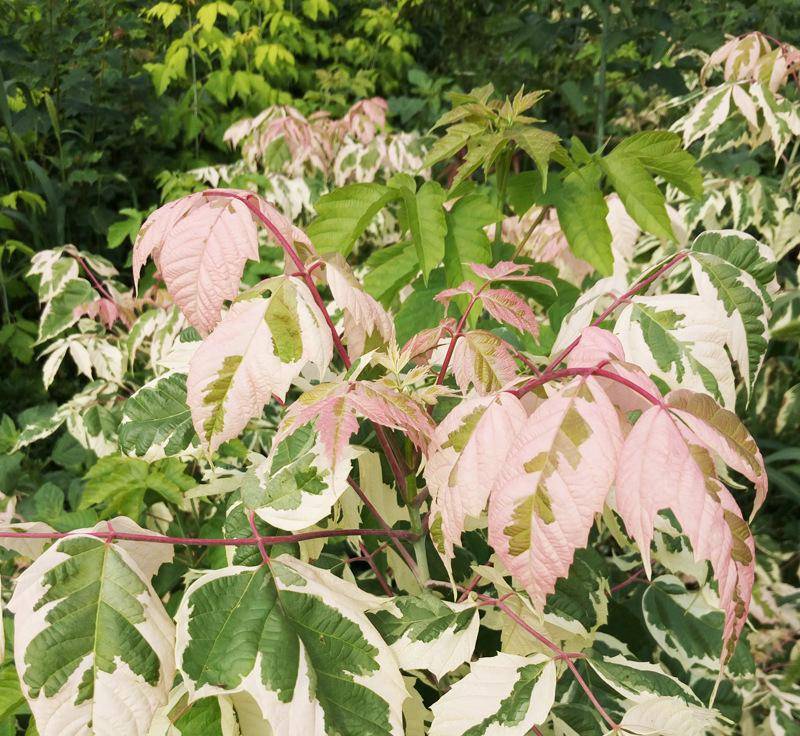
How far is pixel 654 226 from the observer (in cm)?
101

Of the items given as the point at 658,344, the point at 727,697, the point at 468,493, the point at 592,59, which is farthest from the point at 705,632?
the point at 592,59

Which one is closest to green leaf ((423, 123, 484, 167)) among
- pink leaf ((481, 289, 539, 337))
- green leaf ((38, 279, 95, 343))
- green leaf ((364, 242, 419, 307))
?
green leaf ((364, 242, 419, 307))

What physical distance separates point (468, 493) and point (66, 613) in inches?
12.4

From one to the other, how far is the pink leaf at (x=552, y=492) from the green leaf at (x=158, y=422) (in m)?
0.39

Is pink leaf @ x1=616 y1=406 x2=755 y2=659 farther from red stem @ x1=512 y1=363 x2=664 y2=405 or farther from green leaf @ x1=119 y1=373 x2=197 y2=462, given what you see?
green leaf @ x1=119 y1=373 x2=197 y2=462

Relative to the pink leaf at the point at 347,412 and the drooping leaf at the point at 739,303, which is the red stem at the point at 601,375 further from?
the drooping leaf at the point at 739,303

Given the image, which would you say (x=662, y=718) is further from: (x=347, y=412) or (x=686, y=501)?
(x=347, y=412)

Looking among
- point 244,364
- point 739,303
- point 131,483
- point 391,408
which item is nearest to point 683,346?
point 739,303

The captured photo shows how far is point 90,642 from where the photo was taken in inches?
20.3

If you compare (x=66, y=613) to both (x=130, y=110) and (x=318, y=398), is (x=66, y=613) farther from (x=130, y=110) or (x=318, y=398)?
(x=130, y=110)

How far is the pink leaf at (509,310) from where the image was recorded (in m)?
0.69

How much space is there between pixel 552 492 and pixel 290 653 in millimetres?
245

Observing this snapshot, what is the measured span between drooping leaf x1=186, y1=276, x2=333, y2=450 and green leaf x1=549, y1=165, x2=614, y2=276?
1.81 ft

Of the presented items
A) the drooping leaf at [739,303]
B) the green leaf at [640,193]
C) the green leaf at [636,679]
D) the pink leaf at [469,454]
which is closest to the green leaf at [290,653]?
the pink leaf at [469,454]
